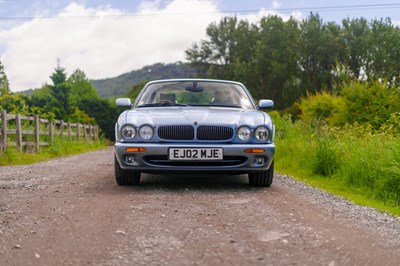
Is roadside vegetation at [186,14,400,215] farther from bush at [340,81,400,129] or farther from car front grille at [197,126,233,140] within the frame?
car front grille at [197,126,233,140]

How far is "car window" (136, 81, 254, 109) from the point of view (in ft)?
22.9

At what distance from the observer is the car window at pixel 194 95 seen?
22.9 ft

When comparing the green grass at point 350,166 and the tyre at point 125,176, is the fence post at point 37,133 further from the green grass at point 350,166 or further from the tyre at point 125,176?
the tyre at point 125,176

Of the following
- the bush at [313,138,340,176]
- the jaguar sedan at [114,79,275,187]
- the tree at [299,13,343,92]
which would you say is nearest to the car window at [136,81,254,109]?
the jaguar sedan at [114,79,275,187]

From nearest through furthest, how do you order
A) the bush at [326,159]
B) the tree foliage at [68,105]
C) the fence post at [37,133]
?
the bush at [326,159]
the fence post at [37,133]
the tree foliage at [68,105]

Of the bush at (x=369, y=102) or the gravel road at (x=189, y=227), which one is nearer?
the gravel road at (x=189, y=227)

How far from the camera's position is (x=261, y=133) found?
6.00 m

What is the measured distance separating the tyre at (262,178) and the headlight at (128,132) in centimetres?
160

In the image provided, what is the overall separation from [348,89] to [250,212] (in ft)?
48.8

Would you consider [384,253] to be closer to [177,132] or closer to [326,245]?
[326,245]

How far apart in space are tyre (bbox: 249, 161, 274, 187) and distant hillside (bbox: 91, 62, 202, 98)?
354 feet

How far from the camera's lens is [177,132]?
19.4ft

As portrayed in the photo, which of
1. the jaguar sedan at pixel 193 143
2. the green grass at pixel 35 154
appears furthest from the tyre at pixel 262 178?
the green grass at pixel 35 154

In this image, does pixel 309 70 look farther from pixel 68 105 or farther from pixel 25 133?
pixel 25 133
